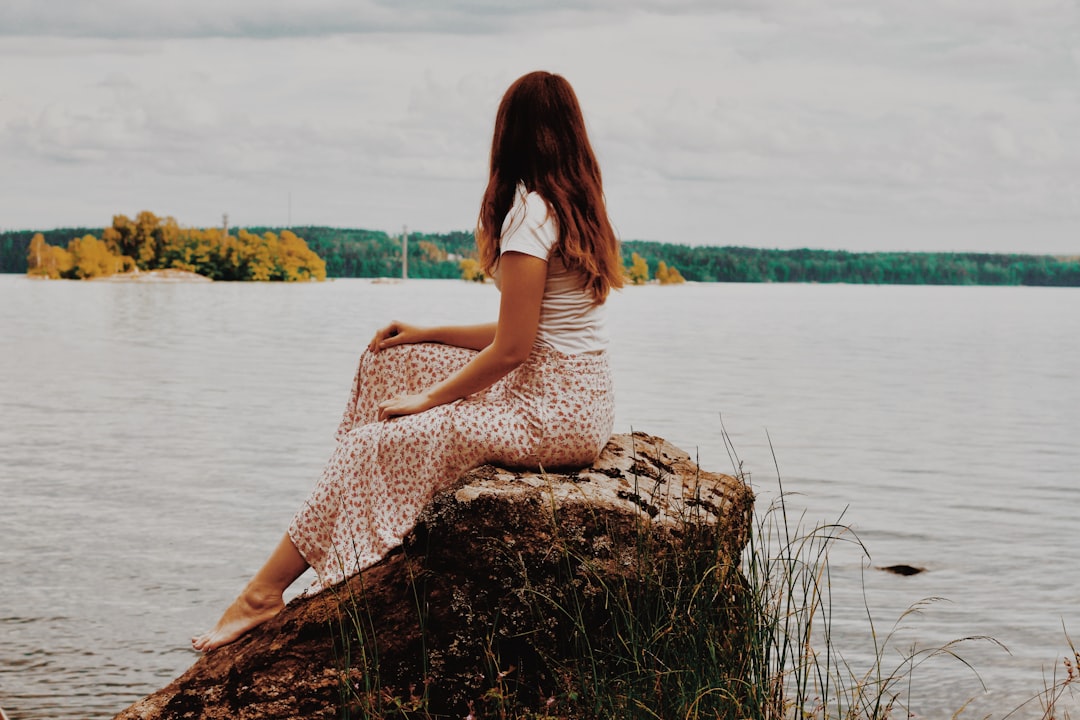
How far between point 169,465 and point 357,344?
19.1 meters

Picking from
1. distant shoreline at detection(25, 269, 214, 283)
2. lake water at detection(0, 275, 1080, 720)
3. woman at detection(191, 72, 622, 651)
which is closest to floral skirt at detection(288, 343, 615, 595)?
woman at detection(191, 72, 622, 651)

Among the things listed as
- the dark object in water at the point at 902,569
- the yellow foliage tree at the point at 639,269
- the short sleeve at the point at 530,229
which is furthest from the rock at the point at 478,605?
the yellow foliage tree at the point at 639,269

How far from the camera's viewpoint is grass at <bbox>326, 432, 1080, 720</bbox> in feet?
11.7

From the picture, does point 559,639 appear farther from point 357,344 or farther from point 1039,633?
point 357,344

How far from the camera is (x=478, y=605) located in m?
3.97

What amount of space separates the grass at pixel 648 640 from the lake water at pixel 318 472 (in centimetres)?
80

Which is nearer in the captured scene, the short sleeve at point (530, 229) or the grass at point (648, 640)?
the grass at point (648, 640)

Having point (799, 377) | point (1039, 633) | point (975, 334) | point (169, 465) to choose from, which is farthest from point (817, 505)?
point (975, 334)

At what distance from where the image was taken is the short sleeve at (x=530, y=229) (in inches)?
157

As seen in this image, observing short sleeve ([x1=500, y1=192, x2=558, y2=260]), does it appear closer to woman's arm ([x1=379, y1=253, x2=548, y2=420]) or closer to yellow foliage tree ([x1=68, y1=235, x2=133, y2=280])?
woman's arm ([x1=379, y1=253, x2=548, y2=420])

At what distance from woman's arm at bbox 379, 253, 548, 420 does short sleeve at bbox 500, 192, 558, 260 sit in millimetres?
26

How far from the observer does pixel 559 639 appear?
12.9 feet

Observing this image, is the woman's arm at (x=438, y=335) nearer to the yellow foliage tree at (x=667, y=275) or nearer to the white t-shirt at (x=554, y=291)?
the white t-shirt at (x=554, y=291)

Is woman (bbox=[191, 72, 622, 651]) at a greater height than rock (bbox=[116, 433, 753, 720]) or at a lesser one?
greater
